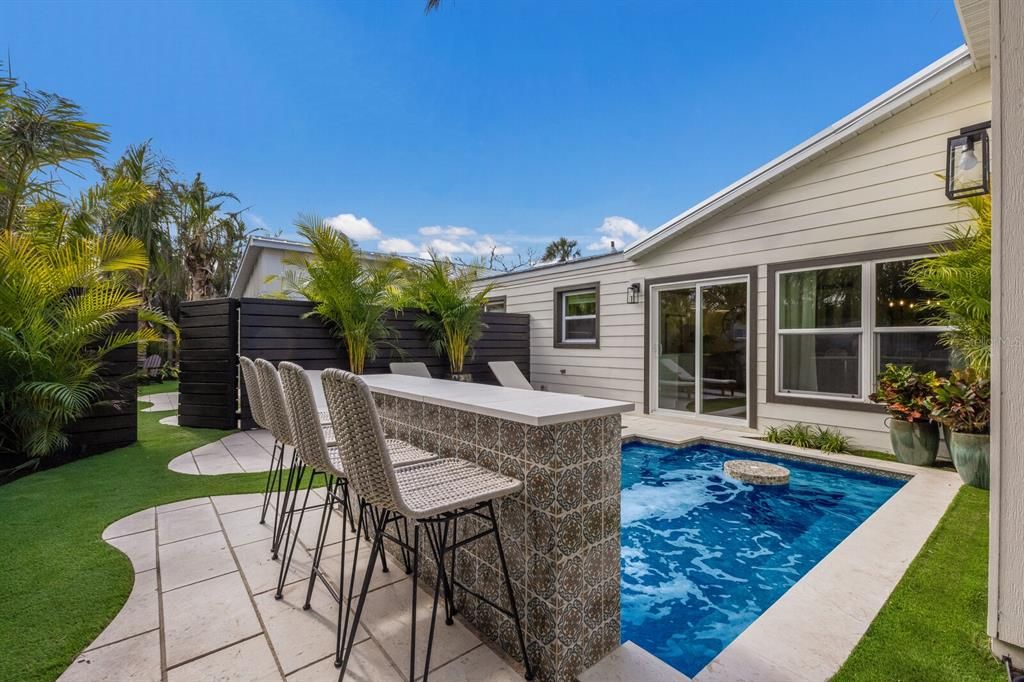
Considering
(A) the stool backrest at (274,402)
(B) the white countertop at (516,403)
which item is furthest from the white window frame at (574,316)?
(A) the stool backrest at (274,402)

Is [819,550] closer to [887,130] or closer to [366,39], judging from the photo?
[887,130]

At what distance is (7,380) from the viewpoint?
4.00 m

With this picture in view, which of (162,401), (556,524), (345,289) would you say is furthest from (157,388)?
(556,524)

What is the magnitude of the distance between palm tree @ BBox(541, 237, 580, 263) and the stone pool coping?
93.6 feet

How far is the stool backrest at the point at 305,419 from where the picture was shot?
1.80 m

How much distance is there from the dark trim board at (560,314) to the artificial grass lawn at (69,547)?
19.2ft

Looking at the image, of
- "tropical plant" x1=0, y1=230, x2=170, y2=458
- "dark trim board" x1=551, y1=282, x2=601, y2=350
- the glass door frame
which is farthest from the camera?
"dark trim board" x1=551, y1=282, x2=601, y2=350

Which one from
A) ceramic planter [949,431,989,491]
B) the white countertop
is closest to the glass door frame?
ceramic planter [949,431,989,491]

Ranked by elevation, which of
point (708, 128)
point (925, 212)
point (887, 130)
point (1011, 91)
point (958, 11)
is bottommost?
point (1011, 91)

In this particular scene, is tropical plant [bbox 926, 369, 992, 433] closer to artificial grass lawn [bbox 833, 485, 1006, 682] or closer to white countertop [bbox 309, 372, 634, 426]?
artificial grass lawn [bbox 833, 485, 1006, 682]

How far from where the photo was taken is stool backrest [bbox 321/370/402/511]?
138cm

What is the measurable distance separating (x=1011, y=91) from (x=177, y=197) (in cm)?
1652

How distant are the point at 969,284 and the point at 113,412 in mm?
8508

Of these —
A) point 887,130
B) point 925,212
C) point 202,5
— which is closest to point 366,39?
point 202,5
